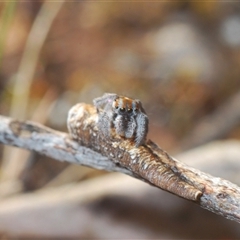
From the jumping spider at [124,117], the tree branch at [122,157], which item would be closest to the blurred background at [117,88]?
the tree branch at [122,157]

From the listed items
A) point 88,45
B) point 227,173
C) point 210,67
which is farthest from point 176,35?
point 227,173

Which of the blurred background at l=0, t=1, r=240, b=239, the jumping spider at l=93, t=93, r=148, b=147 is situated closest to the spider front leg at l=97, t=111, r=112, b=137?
the jumping spider at l=93, t=93, r=148, b=147

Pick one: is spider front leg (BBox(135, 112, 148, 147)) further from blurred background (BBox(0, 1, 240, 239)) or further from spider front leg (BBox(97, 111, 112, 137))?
blurred background (BBox(0, 1, 240, 239))

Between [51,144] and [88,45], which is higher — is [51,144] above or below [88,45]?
below

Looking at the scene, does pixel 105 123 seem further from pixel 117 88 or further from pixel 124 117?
pixel 117 88

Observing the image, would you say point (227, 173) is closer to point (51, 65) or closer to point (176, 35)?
point (51, 65)

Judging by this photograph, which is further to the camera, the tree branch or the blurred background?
the blurred background

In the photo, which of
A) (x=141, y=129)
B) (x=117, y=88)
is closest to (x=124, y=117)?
(x=141, y=129)
